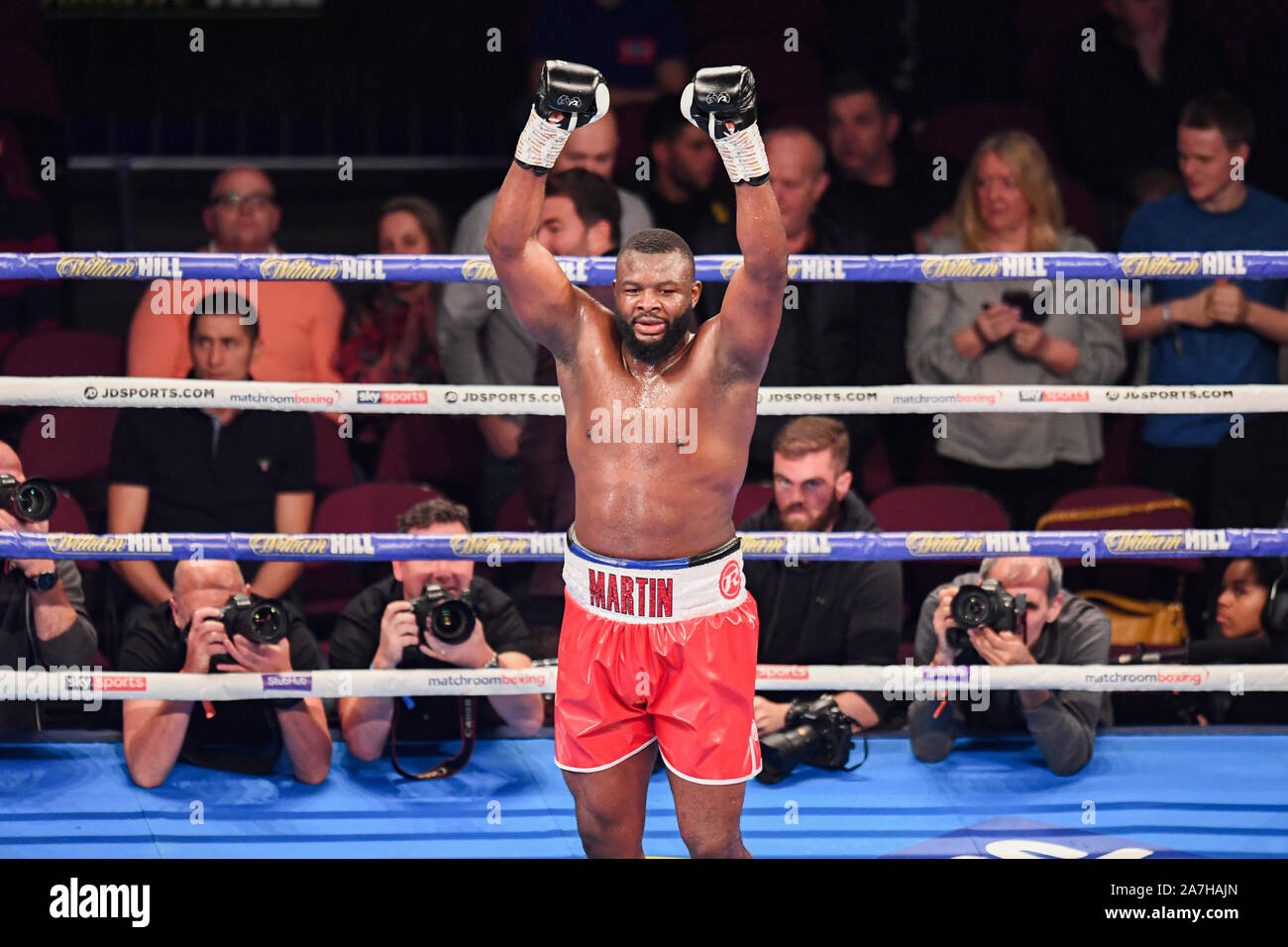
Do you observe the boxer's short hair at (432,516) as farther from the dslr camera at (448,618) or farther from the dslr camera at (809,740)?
the dslr camera at (809,740)

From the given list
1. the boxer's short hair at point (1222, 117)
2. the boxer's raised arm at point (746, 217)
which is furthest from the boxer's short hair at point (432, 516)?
the boxer's short hair at point (1222, 117)

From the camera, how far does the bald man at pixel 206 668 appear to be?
3906 mm

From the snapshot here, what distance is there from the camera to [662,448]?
3.09 m

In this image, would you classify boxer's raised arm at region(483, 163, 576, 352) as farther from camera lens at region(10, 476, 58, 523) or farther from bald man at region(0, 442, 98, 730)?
bald man at region(0, 442, 98, 730)

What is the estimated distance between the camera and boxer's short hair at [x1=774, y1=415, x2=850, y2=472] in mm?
4160

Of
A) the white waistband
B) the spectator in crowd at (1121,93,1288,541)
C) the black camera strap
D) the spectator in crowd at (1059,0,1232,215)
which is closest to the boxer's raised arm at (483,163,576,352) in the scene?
the white waistband

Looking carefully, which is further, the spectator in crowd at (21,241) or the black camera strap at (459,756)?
the spectator in crowd at (21,241)

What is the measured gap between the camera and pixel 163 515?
15.3 ft

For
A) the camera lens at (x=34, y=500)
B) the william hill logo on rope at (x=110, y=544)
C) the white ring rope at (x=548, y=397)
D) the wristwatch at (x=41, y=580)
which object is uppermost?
the white ring rope at (x=548, y=397)

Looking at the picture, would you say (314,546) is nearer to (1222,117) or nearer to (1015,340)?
(1015,340)

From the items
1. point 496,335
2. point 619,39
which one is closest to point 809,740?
point 496,335

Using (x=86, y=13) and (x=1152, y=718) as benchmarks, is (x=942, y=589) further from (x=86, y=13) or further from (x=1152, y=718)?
(x=86, y=13)

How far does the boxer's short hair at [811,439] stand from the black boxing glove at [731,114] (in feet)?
4.36

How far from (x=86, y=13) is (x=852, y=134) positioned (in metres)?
3.34
